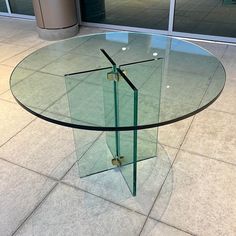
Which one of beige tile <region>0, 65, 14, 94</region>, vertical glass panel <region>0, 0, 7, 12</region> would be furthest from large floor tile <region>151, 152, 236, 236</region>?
vertical glass panel <region>0, 0, 7, 12</region>

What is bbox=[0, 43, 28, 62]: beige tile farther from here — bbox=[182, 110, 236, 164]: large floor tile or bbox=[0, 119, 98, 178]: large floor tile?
bbox=[182, 110, 236, 164]: large floor tile

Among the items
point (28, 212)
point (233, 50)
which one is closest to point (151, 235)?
point (28, 212)

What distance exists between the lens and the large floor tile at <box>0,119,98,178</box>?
175 cm

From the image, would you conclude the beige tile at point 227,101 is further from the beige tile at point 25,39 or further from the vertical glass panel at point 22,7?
the vertical glass panel at point 22,7

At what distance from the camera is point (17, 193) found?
158 centimetres

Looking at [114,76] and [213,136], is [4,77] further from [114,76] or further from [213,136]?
[213,136]

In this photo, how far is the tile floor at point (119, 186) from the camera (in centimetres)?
138

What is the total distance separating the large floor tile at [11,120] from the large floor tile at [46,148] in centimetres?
6

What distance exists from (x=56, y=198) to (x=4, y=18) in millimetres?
4114

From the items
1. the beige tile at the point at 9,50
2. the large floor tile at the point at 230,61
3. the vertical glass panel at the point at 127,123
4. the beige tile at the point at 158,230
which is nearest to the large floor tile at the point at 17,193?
the vertical glass panel at the point at 127,123

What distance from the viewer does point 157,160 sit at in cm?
176

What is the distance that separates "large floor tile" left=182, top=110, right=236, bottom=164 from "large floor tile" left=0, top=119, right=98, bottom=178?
69 centimetres

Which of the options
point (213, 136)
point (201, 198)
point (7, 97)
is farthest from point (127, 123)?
point (7, 97)

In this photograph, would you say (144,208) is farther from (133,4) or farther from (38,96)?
(133,4)
